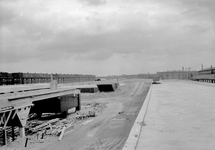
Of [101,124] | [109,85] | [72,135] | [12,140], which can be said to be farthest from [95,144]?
[109,85]

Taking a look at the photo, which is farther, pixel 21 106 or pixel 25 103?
pixel 25 103

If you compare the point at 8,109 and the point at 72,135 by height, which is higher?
the point at 8,109

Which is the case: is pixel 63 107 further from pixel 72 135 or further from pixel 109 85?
pixel 109 85

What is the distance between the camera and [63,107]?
18.9m

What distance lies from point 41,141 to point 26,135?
228cm

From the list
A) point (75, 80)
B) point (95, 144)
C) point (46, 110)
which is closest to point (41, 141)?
point (95, 144)

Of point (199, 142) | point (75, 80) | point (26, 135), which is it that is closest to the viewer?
point (199, 142)

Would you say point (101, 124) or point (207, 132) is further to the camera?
point (101, 124)

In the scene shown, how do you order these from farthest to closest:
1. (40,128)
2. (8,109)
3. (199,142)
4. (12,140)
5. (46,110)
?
1. (46,110)
2. (40,128)
3. (12,140)
4. (8,109)
5. (199,142)

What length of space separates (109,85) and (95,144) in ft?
106

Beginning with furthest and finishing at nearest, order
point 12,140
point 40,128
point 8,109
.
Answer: point 40,128
point 12,140
point 8,109

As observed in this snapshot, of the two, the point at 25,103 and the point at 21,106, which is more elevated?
the point at 25,103

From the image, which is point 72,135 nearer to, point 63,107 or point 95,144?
point 95,144

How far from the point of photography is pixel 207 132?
6.41 meters
